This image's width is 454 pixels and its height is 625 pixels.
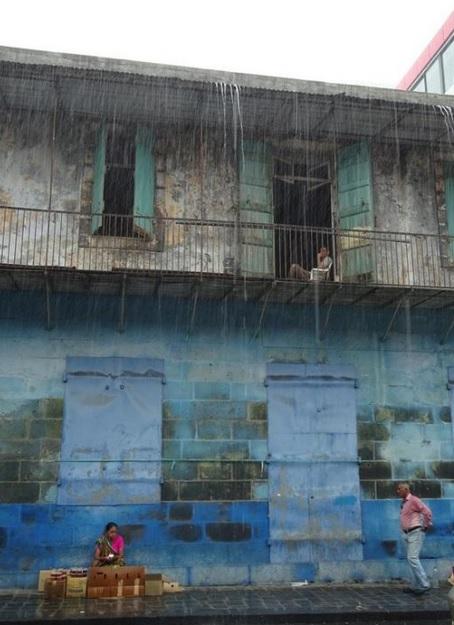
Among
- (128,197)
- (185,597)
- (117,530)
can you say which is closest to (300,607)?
(185,597)

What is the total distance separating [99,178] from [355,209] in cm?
462

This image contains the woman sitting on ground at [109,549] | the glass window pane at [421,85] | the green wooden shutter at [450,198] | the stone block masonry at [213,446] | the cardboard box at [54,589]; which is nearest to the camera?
the cardboard box at [54,589]

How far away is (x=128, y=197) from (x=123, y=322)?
2654 millimetres

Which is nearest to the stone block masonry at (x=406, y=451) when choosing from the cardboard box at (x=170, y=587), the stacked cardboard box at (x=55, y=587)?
the cardboard box at (x=170, y=587)

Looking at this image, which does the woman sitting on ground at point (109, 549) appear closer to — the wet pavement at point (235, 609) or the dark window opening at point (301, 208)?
the wet pavement at point (235, 609)

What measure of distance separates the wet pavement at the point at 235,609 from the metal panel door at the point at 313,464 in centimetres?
103

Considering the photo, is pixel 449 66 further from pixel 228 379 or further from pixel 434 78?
pixel 228 379

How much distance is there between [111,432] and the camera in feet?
34.7

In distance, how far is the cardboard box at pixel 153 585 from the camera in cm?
948

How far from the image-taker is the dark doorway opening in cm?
1162

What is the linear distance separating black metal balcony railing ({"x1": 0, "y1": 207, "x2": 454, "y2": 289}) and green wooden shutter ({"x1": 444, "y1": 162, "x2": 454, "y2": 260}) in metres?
0.06

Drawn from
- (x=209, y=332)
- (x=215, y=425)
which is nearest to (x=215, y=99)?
(x=209, y=332)

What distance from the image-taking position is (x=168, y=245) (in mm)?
11484

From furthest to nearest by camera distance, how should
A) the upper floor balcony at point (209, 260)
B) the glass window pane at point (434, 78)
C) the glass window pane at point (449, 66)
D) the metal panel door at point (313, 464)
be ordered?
1. the glass window pane at point (434, 78)
2. the glass window pane at point (449, 66)
3. the metal panel door at point (313, 464)
4. the upper floor balcony at point (209, 260)
